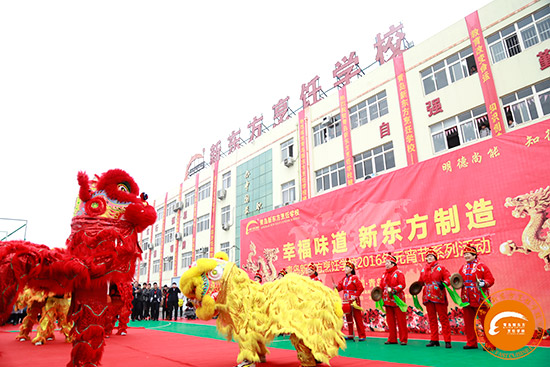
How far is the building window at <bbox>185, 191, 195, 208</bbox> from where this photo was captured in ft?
63.0

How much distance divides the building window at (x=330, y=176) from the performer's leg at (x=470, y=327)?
21.5 feet

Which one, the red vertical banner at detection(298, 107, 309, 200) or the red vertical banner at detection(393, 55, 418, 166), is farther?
the red vertical banner at detection(298, 107, 309, 200)

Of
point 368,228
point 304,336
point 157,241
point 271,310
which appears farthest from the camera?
point 157,241

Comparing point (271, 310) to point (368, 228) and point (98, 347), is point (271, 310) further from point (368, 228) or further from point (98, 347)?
point (368, 228)

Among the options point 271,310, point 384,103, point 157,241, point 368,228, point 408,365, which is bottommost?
point 408,365

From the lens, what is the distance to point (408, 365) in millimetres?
3607

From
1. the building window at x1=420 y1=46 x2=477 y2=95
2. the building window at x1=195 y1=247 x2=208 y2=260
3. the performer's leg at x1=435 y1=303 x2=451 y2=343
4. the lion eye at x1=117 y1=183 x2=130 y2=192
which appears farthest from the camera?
the building window at x1=195 y1=247 x2=208 y2=260

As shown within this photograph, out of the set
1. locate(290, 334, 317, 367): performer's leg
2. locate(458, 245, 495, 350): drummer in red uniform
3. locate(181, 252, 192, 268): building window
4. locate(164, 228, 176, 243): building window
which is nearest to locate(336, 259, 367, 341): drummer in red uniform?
locate(458, 245, 495, 350): drummer in red uniform

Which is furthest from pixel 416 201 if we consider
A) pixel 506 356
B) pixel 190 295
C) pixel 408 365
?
pixel 190 295

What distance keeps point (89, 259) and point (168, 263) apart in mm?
18733

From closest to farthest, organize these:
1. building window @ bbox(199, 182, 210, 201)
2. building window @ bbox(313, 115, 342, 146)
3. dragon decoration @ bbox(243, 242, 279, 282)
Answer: dragon decoration @ bbox(243, 242, 279, 282) < building window @ bbox(313, 115, 342, 146) < building window @ bbox(199, 182, 210, 201)

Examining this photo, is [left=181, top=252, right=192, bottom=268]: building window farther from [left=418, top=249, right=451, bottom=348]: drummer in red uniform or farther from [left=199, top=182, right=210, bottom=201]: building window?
[left=418, top=249, right=451, bottom=348]: drummer in red uniform

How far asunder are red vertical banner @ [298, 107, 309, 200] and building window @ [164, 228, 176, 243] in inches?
436

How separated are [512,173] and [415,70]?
16.4 feet
